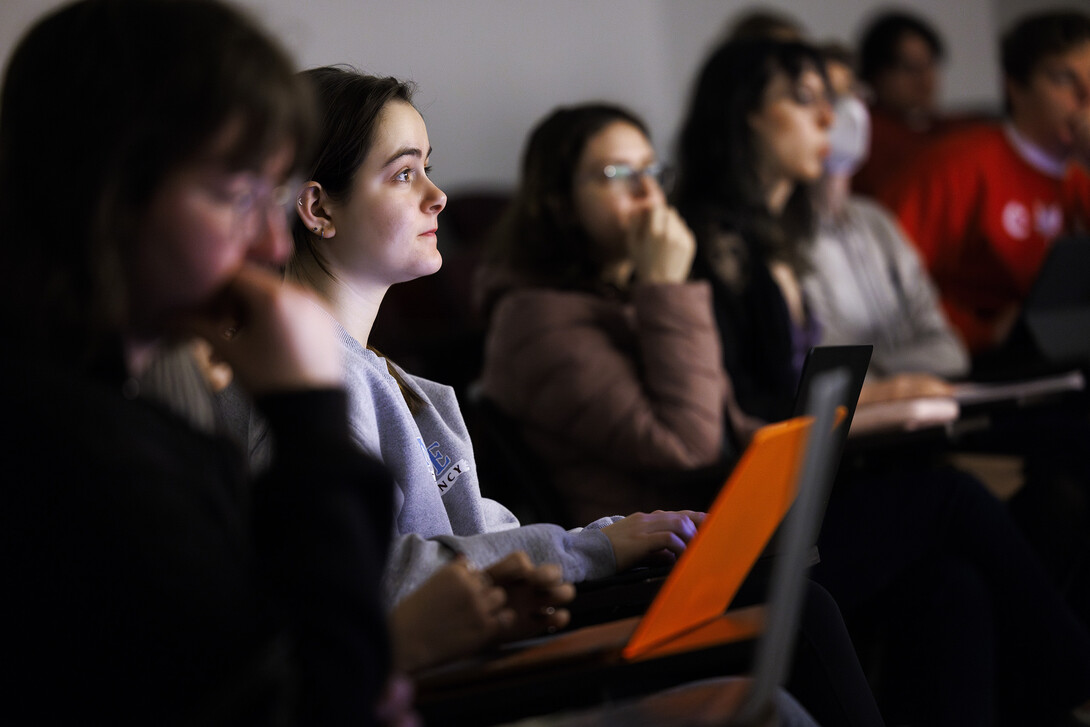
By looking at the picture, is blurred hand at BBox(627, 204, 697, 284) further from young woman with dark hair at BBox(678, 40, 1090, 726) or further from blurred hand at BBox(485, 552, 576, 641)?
blurred hand at BBox(485, 552, 576, 641)

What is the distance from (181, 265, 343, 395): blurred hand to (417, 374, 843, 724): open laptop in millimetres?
224

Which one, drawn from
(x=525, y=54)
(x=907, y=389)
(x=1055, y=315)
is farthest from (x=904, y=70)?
(x=907, y=389)

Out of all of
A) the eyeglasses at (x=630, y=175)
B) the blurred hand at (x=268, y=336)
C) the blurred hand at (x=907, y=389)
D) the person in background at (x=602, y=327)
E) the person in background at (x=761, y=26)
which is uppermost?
the person in background at (x=761, y=26)

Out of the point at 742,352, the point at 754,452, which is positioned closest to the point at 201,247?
the point at 754,452

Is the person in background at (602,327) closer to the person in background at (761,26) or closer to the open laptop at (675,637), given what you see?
the open laptop at (675,637)

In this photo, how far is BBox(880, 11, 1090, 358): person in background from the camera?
2.72 metres

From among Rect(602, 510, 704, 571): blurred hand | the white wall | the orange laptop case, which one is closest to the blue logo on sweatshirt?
Rect(602, 510, 704, 571): blurred hand

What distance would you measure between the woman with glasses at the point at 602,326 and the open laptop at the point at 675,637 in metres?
0.59

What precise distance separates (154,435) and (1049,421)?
5.92 feet

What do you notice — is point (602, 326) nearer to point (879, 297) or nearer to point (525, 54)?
point (879, 297)

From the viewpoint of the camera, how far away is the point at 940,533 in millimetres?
1490

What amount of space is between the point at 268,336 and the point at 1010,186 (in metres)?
2.61

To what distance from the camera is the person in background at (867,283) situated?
2.35 m

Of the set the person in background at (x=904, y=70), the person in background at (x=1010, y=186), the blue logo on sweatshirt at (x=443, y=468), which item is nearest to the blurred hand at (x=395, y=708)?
the blue logo on sweatshirt at (x=443, y=468)
